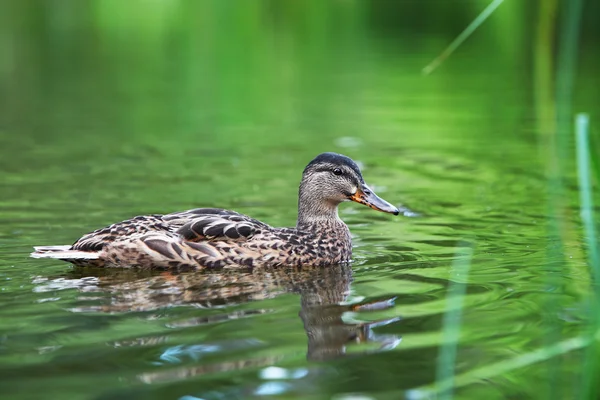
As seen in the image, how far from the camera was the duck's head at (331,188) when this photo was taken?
8328 millimetres

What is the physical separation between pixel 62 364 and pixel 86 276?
2247 mm

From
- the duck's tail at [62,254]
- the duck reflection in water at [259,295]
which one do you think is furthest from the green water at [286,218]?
the duck's tail at [62,254]

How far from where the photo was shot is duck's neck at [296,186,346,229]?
27.7ft

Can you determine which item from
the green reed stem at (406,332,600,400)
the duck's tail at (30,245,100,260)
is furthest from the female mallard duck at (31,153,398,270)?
the green reed stem at (406,332,600,400)

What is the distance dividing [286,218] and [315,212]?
1.38m

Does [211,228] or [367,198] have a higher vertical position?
[367,198]

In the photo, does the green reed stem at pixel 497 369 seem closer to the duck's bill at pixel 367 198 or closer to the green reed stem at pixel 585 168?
the green reed stem at pixel 585 168

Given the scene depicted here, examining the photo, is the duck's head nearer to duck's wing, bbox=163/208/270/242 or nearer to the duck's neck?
the duck's neck

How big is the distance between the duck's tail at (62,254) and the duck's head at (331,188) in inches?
72.8

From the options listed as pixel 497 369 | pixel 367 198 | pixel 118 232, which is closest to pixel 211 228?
pixel 118 232

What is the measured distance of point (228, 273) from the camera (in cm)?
767

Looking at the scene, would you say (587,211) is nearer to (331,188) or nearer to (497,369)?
(497,369)

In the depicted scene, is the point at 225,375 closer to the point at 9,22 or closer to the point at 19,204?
the point at 19,204

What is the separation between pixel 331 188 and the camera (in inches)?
331
